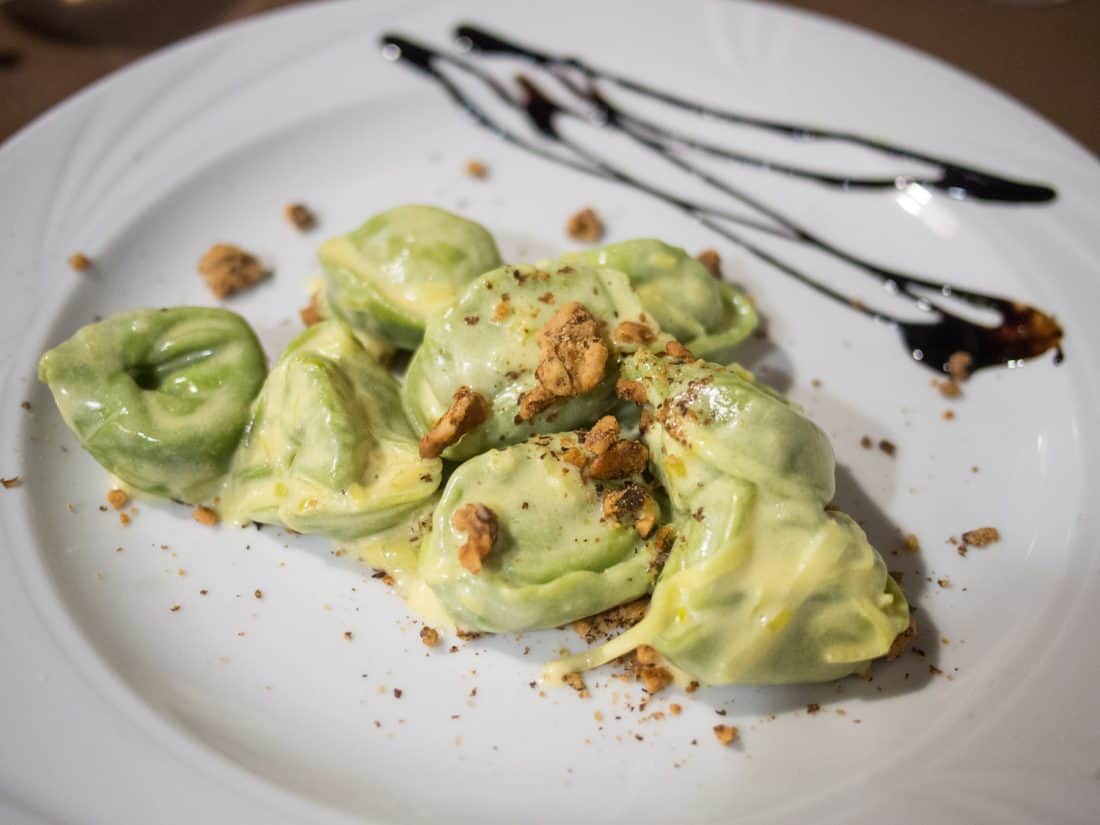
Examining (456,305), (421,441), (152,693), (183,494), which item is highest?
(456,305)

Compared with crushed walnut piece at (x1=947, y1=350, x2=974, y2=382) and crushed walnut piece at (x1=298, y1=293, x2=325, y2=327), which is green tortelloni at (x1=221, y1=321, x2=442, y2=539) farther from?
crushed walnut piece at (x1=947, y1=350, x2=974, y2=382)

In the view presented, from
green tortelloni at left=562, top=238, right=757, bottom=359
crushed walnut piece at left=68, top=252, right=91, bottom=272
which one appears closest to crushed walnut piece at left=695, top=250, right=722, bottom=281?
→ green tortelloni at left=562, top=238, right=757, bottom=359

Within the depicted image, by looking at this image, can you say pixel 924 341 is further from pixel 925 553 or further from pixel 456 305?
pixel 456 305

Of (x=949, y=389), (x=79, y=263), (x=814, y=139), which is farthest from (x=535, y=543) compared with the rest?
Answer: (x=814, y=139)

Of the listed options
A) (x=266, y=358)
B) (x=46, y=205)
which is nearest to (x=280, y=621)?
(x=266, y=358)

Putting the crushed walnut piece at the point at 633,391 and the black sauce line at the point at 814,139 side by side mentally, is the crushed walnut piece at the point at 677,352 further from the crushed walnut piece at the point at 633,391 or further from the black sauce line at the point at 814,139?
the black sauce line at the point at 814,139
